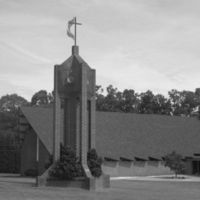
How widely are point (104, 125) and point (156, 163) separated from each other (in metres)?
6.70

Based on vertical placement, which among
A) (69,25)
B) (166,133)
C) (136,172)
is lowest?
(136,172)

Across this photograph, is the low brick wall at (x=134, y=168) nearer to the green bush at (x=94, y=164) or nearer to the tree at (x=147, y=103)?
the green bush at (x=94, y=164)

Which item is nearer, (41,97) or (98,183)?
(98,183)

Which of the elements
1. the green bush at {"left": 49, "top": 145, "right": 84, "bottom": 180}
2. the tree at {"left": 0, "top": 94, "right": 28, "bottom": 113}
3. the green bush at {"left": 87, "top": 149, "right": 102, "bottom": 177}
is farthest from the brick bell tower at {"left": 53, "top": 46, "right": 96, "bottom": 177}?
the tree at {"left": 0, "top": 94, "right": 28, "bottom": 113}

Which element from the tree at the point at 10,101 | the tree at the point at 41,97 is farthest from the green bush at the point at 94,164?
the tree at the point at 10,101

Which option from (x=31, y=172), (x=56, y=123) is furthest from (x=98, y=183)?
(x=31, y=172)

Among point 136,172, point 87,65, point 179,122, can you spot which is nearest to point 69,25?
point 87,65

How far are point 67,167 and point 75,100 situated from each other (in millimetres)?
4489

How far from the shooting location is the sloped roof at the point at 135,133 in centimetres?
5069

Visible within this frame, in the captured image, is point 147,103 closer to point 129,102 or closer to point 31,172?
point 129,102

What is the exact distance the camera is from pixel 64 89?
31.5 meters

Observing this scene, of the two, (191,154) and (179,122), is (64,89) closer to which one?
(191,154)

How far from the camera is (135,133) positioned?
2169 inches

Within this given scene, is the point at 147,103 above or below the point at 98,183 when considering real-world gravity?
above
